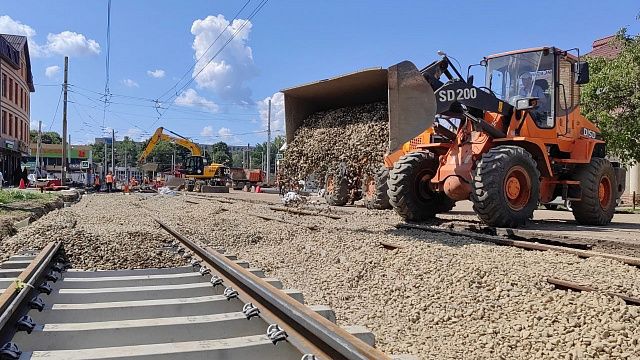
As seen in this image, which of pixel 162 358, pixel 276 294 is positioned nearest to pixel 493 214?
pixel 276 294

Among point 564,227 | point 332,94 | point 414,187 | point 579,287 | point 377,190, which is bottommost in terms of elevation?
point 579,287

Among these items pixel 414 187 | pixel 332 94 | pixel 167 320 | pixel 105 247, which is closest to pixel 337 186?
pixel 332 94

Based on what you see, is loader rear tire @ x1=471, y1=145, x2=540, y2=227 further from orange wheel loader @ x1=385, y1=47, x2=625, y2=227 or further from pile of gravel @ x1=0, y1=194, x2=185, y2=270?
pile of gravel @ x1=0, y1=194, x2=185, y2=270

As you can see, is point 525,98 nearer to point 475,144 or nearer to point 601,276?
point 475,144

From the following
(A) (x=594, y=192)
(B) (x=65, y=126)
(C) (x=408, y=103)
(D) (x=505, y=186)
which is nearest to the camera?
(C) (x=408, y=103)

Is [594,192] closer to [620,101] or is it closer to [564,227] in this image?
[564,227]

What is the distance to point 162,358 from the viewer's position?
291cm

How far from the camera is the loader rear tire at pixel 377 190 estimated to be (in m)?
Result: 12.9

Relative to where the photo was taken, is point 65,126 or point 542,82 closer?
point 542,82

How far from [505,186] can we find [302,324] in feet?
20.0

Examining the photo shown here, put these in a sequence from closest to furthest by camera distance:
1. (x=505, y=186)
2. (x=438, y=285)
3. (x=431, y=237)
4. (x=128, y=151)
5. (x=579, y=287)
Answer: (x=579, y=287)
(x=438, y=285)
(x=431, y=237)
(x=505, y=186)
(x=128, y=151)

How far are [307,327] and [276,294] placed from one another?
709mm

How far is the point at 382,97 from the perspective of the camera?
13.1 metres

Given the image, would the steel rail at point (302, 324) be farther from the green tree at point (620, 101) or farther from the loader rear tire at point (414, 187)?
the green tree at point (620, 101)
